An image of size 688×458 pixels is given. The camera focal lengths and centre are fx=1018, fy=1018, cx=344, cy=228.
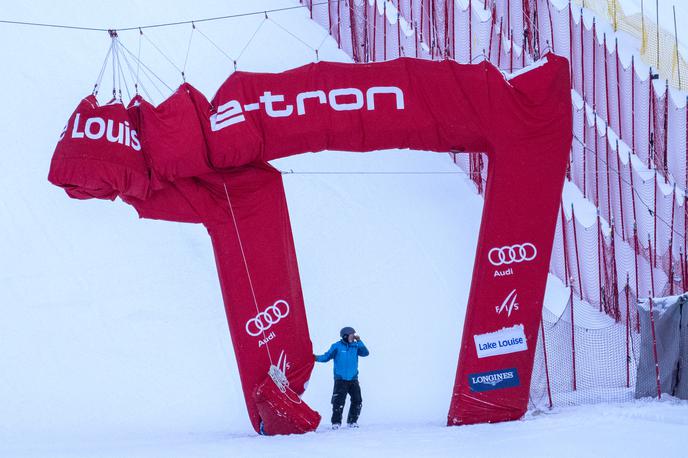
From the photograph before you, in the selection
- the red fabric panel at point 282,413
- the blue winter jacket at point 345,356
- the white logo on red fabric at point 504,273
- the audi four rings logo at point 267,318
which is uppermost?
the white logo on red fabric at point 504,273

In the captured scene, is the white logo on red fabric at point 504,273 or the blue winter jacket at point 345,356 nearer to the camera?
the white logo on red fabric at point 504,273

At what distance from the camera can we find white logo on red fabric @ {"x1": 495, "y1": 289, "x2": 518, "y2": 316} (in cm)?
958

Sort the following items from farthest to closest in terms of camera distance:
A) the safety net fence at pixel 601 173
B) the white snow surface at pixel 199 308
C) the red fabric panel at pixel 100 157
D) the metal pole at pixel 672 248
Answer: the metal pole at pixel 672 248 → the safety net fence at pixel 601 173 → the red fabric panel at pixel 100 157 → the white snow surface at pixel 199 308

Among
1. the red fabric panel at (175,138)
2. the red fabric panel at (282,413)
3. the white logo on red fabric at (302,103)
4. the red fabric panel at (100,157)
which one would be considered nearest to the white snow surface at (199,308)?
the red fabric panel at (282,413)

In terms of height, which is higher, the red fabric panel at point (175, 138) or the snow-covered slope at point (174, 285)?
the red fabric panel at point (175, 138)

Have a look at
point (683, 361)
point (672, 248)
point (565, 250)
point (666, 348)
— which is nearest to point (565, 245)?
point (565, 250)

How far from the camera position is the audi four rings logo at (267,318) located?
32.9 feet

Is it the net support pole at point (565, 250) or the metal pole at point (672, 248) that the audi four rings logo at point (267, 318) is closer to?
the metal pole at point (672, 248)

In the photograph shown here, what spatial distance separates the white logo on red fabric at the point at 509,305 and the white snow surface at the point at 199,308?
1.02 m

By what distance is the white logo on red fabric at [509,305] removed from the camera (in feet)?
31.4

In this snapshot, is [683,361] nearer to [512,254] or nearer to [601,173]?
[512,254]

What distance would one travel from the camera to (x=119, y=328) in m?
13.0

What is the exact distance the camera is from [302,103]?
31.8 feet

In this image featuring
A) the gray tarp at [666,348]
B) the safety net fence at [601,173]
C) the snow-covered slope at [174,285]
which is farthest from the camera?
the safety net fence at [601,173]
